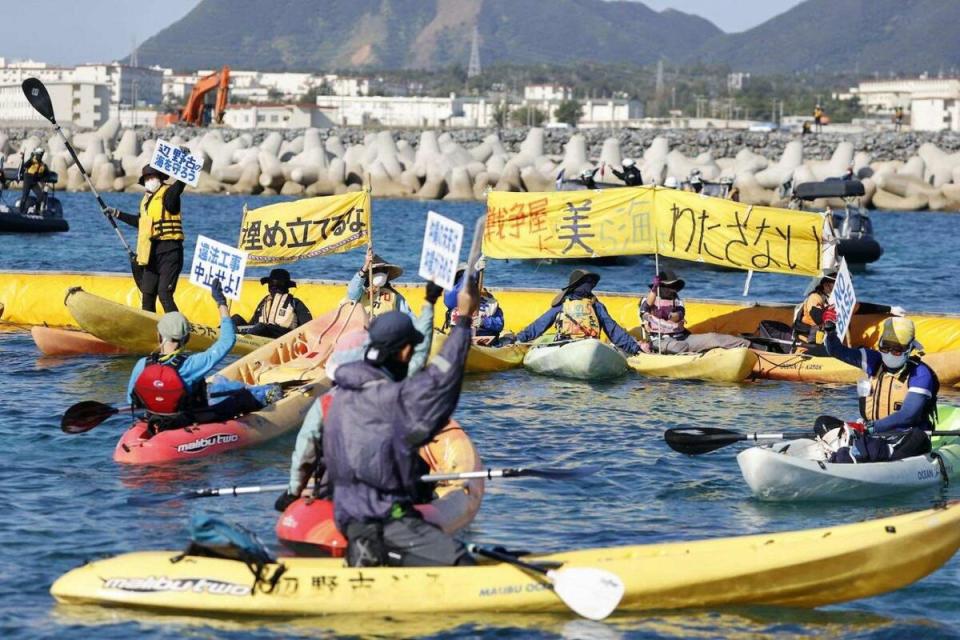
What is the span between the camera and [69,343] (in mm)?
20828

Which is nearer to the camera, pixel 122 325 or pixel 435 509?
pixel 435 509

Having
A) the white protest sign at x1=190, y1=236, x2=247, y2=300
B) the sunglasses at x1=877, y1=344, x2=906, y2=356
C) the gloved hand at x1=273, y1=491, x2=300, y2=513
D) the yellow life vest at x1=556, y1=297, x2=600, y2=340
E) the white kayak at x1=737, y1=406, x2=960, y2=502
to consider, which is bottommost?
the white kayak at x1=737, y1=406, x2=960, y2=502

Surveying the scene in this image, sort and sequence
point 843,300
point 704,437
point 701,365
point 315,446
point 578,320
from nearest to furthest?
point 315,446, point 704,437, point 843,300, point 701,365, point 578,320

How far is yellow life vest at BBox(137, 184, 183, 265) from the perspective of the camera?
19.6m

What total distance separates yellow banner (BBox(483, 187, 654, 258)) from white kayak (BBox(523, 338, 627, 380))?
2142mm

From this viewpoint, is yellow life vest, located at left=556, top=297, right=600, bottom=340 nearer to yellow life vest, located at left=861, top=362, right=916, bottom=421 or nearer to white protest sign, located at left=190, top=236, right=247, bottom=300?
white protest sign, located at left=190, top=236, right=247, bottom=300

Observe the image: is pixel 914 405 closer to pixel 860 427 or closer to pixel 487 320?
pixel 860 427

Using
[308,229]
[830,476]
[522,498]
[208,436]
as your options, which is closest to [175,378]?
[208,436]

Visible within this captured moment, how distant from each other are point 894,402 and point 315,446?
18.5 feet

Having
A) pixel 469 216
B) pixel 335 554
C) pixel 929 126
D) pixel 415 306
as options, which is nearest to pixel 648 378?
pixel 415 306

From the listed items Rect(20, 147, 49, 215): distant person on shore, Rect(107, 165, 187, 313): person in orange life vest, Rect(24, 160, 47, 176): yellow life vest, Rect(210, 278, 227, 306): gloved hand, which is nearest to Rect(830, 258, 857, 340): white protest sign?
Rect(210, 278, 227, 306): gloved hand

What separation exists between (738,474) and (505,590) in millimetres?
5495

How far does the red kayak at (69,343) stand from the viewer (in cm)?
2066

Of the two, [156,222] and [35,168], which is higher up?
[35,168]
